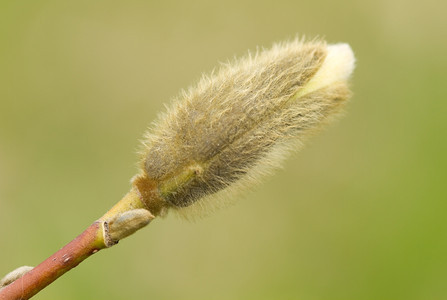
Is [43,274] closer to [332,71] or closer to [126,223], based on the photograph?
[126,223]

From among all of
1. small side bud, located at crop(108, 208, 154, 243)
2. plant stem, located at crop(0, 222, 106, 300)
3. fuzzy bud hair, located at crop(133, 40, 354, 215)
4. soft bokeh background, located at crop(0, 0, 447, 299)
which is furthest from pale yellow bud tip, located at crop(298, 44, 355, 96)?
soft bokeh background, located at crop(0, 0, 447, 299)

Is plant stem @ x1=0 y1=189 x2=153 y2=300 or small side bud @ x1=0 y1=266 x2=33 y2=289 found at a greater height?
small side bud @ x1=0 y1=266 x2=33 y2=289

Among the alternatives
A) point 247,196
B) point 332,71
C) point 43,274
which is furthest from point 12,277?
point 247,196

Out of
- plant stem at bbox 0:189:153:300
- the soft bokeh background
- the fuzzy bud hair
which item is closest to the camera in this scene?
plant stem at bbox 0:189:153:300

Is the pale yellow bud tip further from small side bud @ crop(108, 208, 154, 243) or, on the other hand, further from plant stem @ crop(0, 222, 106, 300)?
plant stem @ crop(0, 222, 106, 300)

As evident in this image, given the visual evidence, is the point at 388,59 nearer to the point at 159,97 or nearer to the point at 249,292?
the point at 159,97

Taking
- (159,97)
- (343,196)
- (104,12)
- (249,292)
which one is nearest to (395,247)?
(343,196)
